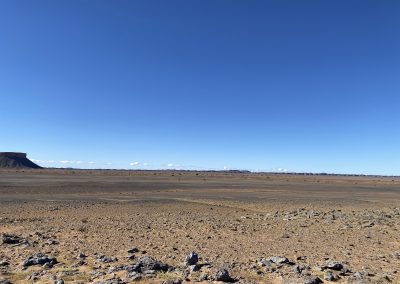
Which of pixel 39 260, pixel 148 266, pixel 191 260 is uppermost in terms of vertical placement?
pixel 191 260

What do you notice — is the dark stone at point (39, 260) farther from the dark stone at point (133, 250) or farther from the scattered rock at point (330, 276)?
the scattered rock at point (330, 276)

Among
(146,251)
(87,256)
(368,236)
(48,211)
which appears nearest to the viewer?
(87,256)

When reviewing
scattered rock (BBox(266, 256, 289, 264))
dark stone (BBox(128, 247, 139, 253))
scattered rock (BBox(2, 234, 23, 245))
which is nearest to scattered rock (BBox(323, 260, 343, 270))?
scattered rock (BBox(266, 256, 289, 264))

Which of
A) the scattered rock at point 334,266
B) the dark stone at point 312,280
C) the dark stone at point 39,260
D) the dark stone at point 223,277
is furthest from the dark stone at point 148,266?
the scattered rock at point 334,266

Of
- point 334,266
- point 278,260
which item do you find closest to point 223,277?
point 278,260

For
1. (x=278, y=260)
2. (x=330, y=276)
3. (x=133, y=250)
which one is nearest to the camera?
(x=330, y=276)

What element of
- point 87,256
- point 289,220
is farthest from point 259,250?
point 289,220

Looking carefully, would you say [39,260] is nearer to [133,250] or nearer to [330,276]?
[133,250]

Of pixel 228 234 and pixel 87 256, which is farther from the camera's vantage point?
pixel 228 234

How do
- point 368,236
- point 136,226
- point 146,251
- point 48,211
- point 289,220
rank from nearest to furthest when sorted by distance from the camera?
1. point 146,251
2. point 368,236
3. point 136,226
4. point 289,220
5. point 48,211

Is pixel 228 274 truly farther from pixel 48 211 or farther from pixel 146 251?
pixel 48 211

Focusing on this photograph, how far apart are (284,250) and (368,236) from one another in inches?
216

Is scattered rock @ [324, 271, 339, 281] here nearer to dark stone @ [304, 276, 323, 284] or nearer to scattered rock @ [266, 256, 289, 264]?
dark stone @ [304, 276, 323, 284]

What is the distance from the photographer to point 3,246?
45.6 feet
